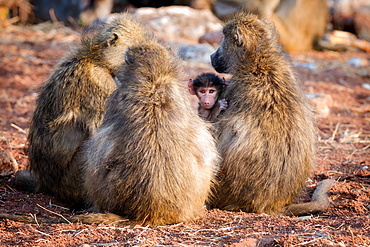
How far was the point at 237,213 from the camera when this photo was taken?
364cm

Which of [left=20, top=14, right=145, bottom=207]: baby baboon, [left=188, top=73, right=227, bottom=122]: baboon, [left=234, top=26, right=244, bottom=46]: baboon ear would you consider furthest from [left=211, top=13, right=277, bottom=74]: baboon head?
[left=20, top=14, right=145, bottom=207]: baby baboon

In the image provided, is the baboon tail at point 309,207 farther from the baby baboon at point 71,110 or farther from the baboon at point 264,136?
the baby baboon at point 71,110

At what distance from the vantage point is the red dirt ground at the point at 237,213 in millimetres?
2828

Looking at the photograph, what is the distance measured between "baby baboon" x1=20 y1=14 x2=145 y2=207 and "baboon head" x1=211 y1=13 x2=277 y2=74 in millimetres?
810

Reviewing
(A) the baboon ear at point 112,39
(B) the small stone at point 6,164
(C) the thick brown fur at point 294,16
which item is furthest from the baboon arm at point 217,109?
(C) the thick brown fur at point 294,16

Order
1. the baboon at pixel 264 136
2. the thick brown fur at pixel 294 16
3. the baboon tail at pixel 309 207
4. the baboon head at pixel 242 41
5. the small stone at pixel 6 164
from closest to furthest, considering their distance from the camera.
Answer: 1. the baboon at pixel 264 136
2. the baboon tail at pixel 309 207
3. the baboon head at pixel 242 41
4. the small stone at pixel 6 164
5. the thick brown fur at pixel 294 16

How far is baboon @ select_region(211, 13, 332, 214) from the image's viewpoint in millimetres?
3650

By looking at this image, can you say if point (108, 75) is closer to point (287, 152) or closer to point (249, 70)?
point (249, 70)

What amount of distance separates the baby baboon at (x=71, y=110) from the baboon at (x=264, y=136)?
96 cm

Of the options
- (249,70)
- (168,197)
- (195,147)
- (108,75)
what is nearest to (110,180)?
(168,197)

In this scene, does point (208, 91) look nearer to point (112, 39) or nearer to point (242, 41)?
point (242, 41)

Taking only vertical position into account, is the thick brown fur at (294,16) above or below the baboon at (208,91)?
above

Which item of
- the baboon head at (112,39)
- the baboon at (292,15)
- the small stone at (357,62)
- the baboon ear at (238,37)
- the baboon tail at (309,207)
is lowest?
the baboon tail at (309,207)

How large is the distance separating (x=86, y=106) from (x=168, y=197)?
3.66 feet
